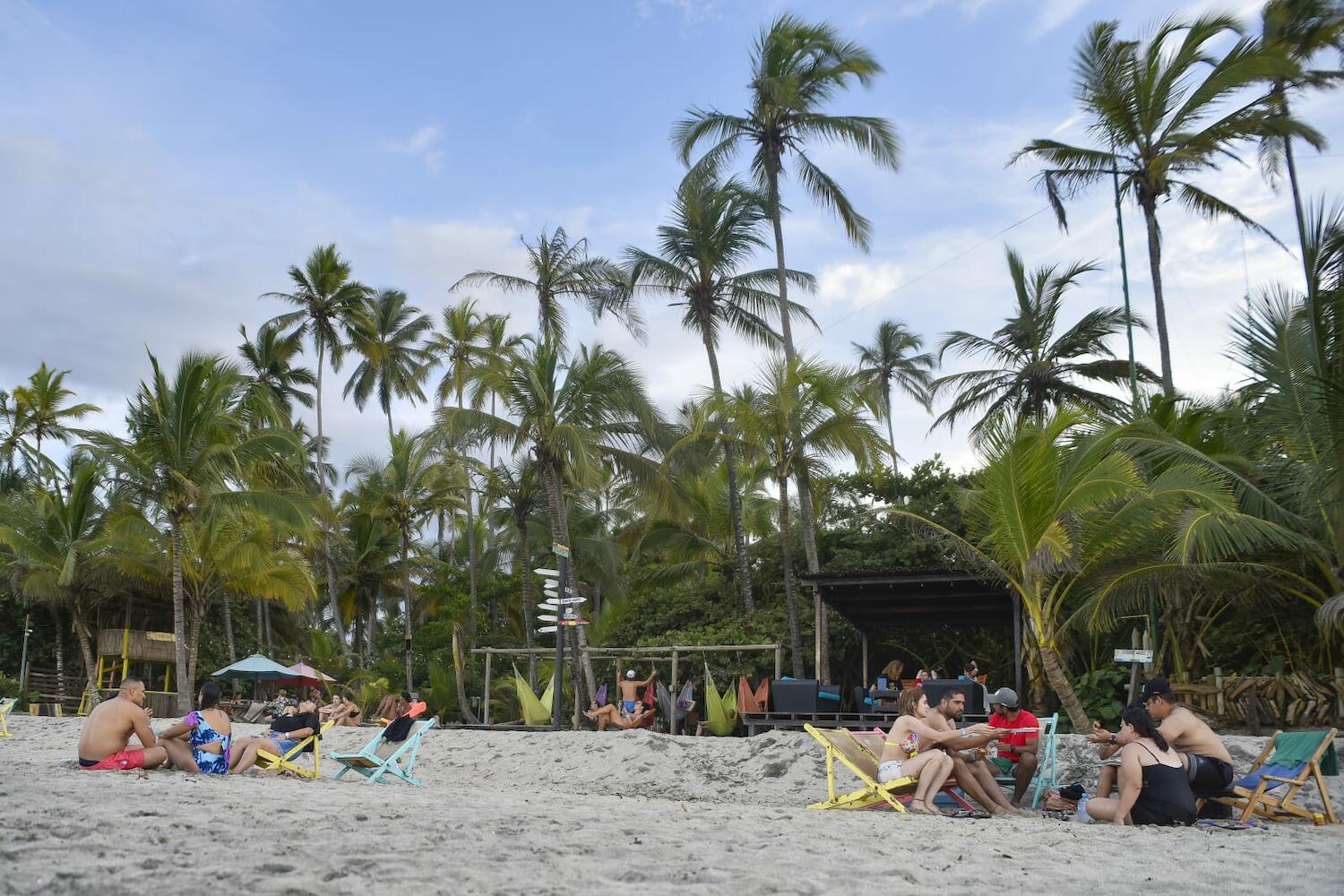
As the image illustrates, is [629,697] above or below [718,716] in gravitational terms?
above

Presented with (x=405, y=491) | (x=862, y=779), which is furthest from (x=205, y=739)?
(x=405, y=491)

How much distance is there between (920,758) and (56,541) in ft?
71.0

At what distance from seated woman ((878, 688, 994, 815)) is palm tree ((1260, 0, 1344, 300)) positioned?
32.9 feet

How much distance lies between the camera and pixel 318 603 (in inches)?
1628

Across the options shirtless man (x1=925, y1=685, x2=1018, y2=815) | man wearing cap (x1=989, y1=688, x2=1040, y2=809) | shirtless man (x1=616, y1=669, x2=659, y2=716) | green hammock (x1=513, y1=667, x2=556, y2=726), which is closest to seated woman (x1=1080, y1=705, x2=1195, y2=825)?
shirtless man (x1=925, y1=685, x2=1018, y2=815)

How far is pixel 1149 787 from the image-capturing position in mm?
6465

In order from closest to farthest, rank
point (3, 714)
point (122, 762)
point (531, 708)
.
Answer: point (122, 762) < point (3, 714) < point (531, 708)

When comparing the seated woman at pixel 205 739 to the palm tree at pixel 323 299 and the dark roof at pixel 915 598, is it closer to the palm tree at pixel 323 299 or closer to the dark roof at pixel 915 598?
the dark roof at pixel 915 598

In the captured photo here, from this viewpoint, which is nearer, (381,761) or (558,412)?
(381,761)

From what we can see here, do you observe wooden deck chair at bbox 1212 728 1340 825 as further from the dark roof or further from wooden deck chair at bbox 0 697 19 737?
wooden deck chair at bbox 0 697 19 737

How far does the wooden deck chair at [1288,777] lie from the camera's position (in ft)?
22.1

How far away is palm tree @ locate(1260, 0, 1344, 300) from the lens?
14940 millimetres

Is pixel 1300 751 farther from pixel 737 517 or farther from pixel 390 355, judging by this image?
pixel 390 355

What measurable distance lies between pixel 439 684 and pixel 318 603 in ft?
69.7
